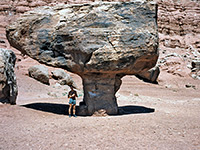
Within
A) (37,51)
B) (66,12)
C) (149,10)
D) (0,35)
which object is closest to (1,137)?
(37,51)

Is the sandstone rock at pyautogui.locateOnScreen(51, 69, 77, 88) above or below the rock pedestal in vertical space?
below

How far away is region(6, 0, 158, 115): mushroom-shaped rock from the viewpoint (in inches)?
267

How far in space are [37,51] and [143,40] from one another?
338cm

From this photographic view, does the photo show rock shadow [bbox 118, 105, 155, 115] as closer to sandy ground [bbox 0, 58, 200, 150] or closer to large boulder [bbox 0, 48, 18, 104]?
sandy ground [bbox 0, 58, 200, 150]

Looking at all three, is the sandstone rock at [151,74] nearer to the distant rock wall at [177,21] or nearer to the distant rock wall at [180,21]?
the distant rock wall at [177,21]

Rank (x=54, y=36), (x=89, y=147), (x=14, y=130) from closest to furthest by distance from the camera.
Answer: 1. (x=89, y=147)
2. (x=14, y=130)
3. (x=54, y=36)

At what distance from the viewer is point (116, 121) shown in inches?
243

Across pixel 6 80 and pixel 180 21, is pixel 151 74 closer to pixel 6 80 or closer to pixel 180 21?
pixel 6 80

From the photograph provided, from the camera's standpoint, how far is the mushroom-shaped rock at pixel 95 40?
679 centimetres

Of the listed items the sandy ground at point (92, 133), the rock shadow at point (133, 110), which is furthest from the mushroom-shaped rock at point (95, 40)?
the sandy ground at point (92, 133)

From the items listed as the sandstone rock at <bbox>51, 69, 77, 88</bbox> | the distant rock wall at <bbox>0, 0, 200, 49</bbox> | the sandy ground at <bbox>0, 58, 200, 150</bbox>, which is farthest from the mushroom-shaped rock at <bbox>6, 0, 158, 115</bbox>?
the distant rock wall at <bbox>0, 0, 200, 49</bbox>

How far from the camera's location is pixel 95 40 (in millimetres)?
6820

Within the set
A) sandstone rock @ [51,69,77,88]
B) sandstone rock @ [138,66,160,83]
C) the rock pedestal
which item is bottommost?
sandstone rock @ [138,66,160,83]

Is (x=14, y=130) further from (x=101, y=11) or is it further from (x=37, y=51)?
(x=101, y=11)
